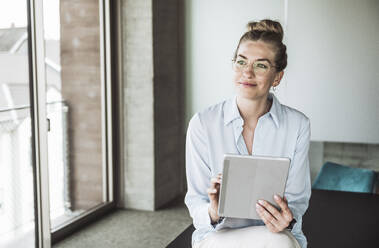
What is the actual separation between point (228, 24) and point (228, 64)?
0.34 m

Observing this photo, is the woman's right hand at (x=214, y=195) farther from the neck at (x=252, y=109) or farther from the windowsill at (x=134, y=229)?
the windowsill at (x=134, y=229)

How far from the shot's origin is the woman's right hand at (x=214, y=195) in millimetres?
1488

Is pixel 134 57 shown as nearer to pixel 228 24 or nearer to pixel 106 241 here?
pixel 228 24

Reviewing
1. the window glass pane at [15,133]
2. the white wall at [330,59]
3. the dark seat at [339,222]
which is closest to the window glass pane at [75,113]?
the window glass pane at [15,133]

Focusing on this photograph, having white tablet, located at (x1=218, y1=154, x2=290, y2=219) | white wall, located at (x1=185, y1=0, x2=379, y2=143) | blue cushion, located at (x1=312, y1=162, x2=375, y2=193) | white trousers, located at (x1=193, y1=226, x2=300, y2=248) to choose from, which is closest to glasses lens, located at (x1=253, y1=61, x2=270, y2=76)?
white tablet, located at (x1=218, y1=154, x2=290, y2=219)

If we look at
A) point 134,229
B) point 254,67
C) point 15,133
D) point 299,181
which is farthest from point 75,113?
point 299,181

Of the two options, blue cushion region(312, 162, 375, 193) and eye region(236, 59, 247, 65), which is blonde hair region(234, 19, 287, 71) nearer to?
eye region(236, 59, 247, 65)

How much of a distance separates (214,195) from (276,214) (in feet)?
0.68

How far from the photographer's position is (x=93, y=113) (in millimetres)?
3746

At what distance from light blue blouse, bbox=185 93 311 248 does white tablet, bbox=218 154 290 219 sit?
0.78 feet

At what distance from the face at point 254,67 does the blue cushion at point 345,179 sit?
166cm

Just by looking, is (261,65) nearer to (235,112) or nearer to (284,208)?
(235,112)

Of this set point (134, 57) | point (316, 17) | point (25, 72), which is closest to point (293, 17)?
point (316, 17)

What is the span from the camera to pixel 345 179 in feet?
10.4
